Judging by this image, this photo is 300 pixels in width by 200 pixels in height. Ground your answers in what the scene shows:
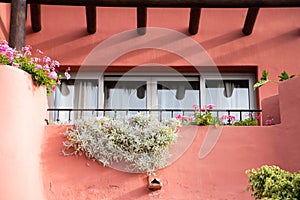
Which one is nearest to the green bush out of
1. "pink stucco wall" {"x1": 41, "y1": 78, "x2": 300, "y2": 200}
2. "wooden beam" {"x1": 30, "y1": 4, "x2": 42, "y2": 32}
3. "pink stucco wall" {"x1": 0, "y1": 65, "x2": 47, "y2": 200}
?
"pink stucco wall" {"x1": 41, "y1": 78, "x2": 300, "y2": 200}

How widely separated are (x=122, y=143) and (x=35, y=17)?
339cm

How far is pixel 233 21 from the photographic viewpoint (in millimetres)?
9438

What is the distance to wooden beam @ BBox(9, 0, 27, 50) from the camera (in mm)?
6848

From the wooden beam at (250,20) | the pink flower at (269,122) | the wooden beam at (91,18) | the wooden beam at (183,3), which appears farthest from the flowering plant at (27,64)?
the wooden beam at (250,20)

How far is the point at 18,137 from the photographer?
582 cm

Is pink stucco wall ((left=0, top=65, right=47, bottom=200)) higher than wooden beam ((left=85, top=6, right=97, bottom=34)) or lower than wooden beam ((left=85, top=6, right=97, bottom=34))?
lower

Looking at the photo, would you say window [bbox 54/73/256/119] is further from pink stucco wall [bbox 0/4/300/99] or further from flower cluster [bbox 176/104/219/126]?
flower cluster [bbox 176/104/219/126]

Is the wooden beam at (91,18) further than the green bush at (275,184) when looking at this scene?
Yes

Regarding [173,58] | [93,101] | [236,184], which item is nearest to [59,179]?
[236,184]

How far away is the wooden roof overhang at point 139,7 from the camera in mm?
6941

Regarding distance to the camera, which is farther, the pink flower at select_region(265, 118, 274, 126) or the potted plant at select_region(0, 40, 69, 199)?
the pink flower at select_region(265, 118, 274, 126)

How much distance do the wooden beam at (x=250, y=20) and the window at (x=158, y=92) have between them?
2.68 feet

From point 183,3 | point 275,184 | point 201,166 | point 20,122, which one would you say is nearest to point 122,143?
point 201,166

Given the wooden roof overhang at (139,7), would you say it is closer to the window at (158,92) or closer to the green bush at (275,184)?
the window at (158,92)
